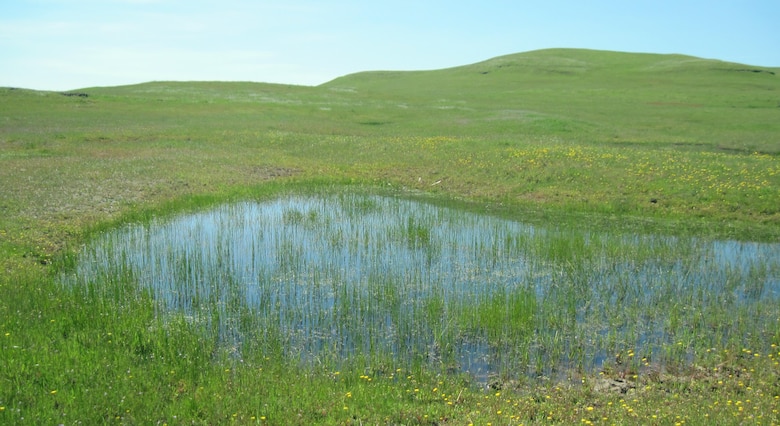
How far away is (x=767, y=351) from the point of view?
10320 mm

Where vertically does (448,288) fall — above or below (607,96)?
below

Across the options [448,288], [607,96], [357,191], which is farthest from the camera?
[607,96]

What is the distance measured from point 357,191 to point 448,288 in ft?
40.6

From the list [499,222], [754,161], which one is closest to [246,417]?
[499,222]

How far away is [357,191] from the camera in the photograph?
25547mm

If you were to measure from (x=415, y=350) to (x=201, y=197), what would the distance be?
1457 centimetres

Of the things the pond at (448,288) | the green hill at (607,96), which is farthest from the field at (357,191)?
the green hill at (607,96)

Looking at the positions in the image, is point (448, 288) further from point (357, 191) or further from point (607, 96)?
point (607, 96)

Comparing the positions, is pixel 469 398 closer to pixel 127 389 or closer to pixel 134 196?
pixel 127 389

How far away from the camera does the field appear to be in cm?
824

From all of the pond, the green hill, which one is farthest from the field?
the green hill

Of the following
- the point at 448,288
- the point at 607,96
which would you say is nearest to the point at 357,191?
the point at 448,288

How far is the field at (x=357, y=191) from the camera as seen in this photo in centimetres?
824

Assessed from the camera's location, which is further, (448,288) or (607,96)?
(607,96)
